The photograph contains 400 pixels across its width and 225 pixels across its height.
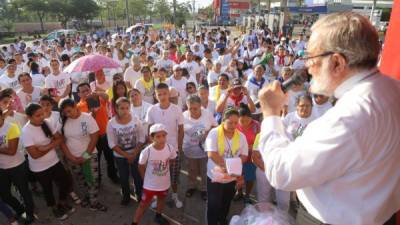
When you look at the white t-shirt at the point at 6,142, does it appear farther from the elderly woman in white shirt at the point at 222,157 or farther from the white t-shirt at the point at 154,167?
the elderly woman in white shirt at the point at 222,157

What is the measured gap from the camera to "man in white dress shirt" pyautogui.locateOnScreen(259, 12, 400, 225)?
1.30m

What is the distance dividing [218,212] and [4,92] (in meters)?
3.61

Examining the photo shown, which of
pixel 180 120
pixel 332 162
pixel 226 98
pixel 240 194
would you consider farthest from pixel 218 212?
pixel 332 162

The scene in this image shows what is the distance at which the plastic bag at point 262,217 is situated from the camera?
3230 millimetres

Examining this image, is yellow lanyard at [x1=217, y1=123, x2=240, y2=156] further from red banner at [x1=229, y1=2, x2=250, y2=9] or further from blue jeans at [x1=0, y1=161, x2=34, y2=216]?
red banner at [x1=229, y1=2, x2=250, y2=9]

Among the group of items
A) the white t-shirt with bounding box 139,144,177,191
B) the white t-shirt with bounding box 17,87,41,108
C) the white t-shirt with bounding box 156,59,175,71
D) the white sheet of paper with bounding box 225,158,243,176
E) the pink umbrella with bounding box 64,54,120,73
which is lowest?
the white t-shirt with bounding box 139,144,177,191

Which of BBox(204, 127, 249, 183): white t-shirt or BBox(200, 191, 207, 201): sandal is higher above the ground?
BBox(204, 127, 249, 183): white t-shirt

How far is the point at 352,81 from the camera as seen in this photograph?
4.62ft

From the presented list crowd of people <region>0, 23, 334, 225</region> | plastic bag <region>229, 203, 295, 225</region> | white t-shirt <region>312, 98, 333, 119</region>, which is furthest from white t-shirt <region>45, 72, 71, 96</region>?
white t-shirt <region>312, 98, 333, 119</region>

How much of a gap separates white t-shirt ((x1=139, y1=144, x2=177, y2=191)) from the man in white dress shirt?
2.58 meters

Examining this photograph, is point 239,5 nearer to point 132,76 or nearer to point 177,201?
point 132,76

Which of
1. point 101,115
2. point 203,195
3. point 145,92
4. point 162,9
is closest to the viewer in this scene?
point 203,195

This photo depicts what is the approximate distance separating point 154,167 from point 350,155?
9.69ft

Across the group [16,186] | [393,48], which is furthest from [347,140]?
[16,186]
